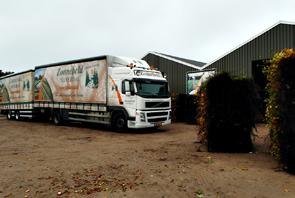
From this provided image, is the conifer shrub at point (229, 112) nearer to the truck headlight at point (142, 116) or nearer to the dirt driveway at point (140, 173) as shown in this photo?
the dirt driveway at point (140, 173)

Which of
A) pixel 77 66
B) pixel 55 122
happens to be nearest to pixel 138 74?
pixel 77 66

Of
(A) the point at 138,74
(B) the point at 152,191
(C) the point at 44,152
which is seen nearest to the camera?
(B) the point at 152,191

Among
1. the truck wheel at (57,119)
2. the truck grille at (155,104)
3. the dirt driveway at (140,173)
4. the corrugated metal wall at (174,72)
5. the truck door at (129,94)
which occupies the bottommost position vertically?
the dirt driveway at (140,173)

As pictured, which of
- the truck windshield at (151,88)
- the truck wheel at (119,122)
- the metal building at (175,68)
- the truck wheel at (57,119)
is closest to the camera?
the truck windshield at (151,88)

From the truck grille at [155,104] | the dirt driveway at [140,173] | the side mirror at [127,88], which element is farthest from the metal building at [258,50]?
the dirt driveway at [140,173]

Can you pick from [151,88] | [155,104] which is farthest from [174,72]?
[155,104]

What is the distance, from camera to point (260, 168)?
6516 mm

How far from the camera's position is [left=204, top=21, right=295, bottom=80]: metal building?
53.1ft

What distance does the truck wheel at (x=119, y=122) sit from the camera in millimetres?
13883

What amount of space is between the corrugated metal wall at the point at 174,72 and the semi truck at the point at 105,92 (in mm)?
6920

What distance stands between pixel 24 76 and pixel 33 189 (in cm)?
1928

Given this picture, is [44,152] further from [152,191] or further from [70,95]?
[70,95]

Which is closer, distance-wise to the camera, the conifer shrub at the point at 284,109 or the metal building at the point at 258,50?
the conifer shrub at the point at 284,109

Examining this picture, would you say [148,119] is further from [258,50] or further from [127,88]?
[258,50]
